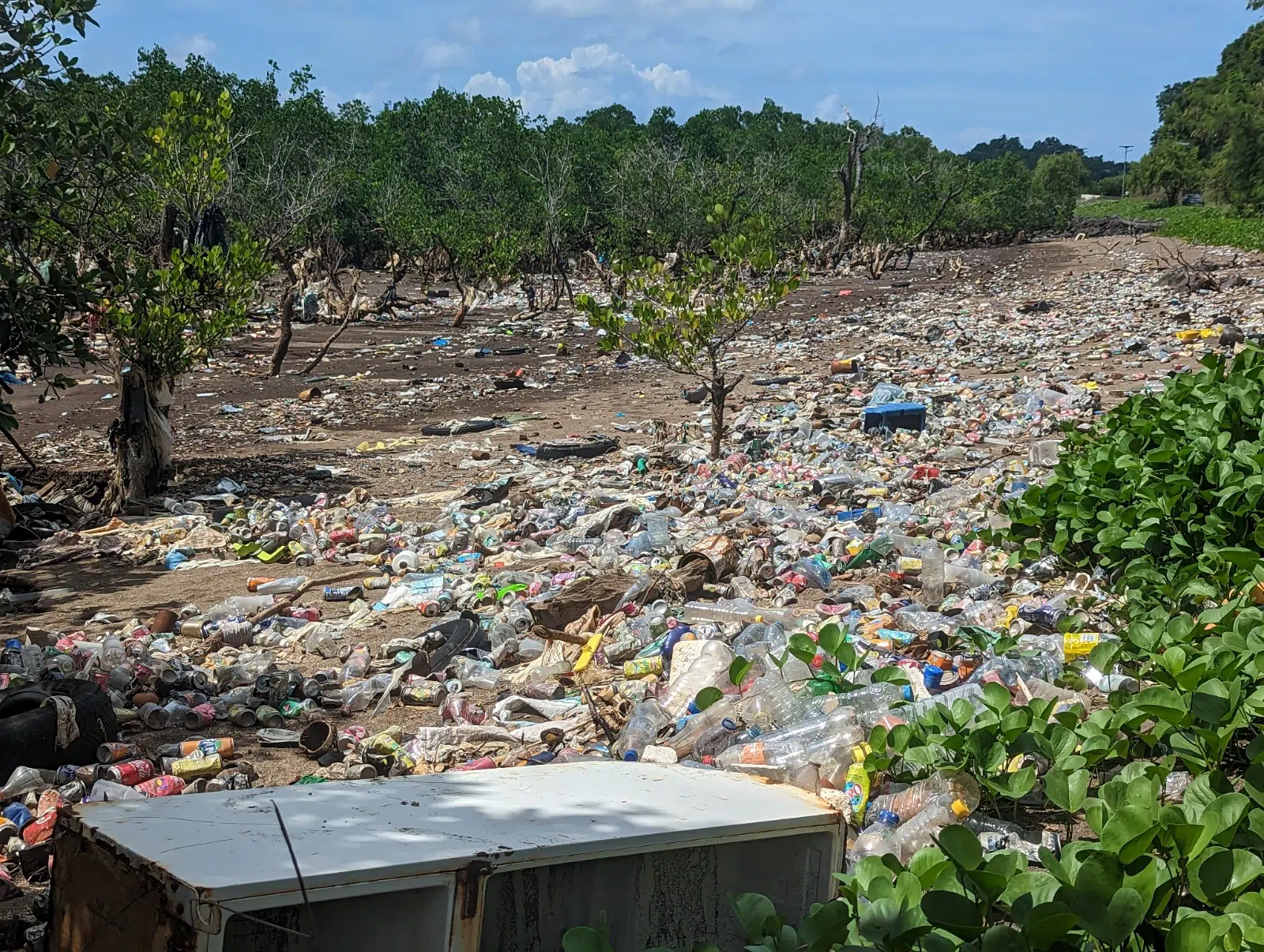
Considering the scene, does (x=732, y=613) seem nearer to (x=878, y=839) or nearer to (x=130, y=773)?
(x=878, y=839)

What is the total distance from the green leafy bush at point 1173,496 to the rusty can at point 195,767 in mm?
3547

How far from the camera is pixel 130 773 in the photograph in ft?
12.1

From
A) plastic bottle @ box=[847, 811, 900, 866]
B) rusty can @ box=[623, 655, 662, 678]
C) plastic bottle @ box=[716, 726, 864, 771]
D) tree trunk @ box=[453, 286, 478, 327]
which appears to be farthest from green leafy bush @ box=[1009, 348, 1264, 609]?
tree trunk @ box=[453, 286, 478, 327]

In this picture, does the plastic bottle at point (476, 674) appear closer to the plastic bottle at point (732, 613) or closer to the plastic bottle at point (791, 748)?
the plastic bottle at point (732, 613)

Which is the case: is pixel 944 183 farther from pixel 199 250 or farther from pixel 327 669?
pixel 327 669

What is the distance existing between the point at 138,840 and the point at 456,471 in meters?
7.40

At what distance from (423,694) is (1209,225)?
40966 millimetres

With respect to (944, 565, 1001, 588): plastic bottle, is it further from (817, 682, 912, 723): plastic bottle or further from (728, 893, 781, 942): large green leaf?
(728, 893, 781, 942): large green leaf

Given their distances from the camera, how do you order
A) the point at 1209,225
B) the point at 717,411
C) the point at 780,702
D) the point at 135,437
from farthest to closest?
1. the point at 1209,225
2. the point at 717,411
3. the point at 135,437
4. the point at 780,702

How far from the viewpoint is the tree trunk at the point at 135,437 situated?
8.17 m

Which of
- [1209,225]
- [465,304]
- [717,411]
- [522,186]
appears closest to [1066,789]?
[717,411]

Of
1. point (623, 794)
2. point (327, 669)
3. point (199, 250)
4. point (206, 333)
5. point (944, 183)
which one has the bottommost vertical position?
point (327, 669)

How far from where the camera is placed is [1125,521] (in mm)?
4625

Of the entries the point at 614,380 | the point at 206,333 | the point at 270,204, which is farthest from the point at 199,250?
the point at 270,204
